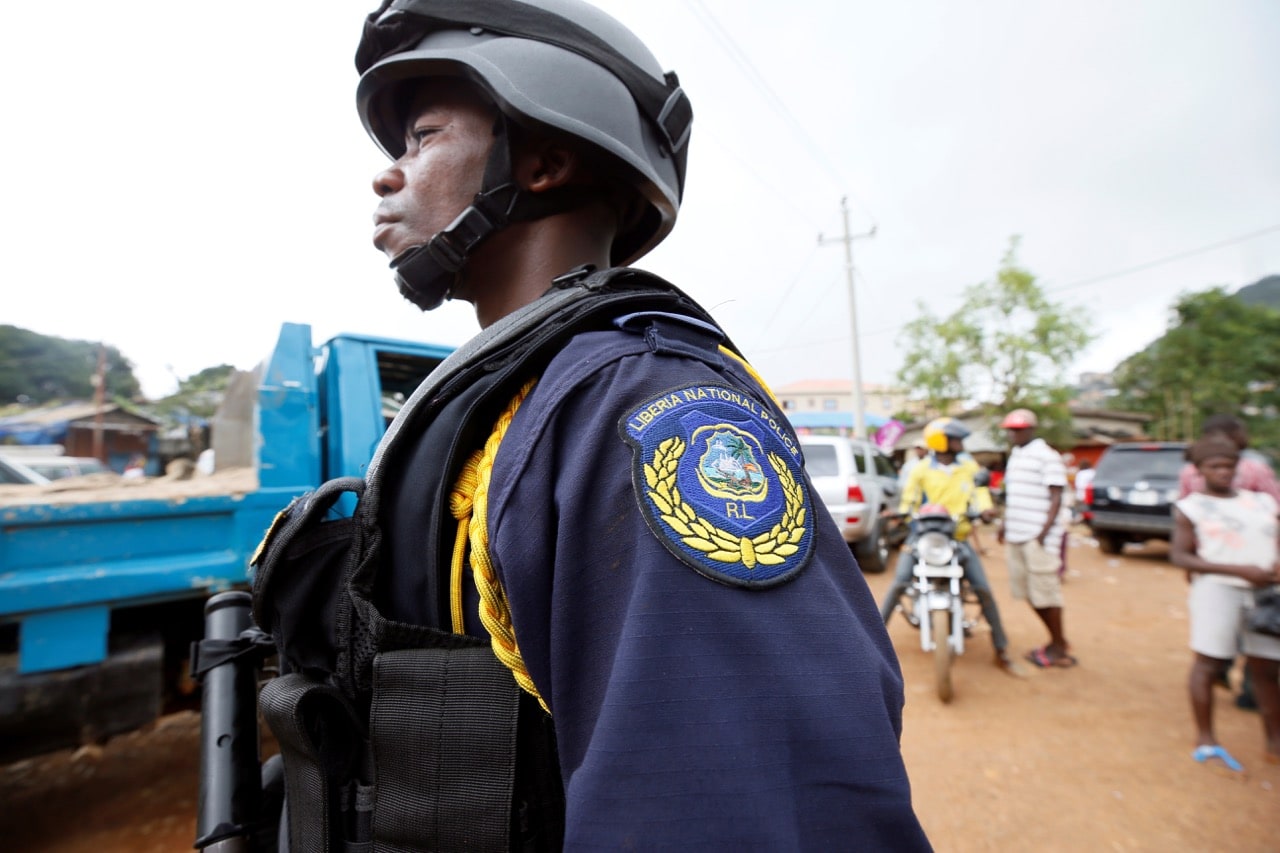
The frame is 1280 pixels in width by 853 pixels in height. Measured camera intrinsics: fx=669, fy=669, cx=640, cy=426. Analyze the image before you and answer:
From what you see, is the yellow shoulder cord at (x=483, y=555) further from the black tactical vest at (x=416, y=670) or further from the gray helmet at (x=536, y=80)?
the gray helmet at (x=536, y=80)

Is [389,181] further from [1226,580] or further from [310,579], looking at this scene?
[1226,580]

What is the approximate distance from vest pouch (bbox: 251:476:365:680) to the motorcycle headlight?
15.9ft

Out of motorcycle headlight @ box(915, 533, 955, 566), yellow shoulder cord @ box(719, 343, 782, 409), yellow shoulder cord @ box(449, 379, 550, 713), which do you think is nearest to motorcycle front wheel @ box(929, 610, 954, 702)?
motorcycle headlight @ box(915, 533, 955, 566)

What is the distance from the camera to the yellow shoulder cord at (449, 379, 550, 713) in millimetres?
774

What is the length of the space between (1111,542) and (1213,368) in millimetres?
12452

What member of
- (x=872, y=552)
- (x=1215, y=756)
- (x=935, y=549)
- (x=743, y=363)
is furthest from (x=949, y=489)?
(x=743, y=363)

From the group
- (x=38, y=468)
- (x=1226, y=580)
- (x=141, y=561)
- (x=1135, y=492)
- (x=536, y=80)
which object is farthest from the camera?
(x=1135, y=492)

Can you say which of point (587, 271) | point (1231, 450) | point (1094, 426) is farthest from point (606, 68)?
point (1094, 426)

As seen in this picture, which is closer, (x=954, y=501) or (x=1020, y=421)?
(x=954, y=501)

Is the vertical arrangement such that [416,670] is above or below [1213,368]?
below

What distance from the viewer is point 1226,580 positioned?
3648mm

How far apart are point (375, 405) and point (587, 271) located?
272 cm

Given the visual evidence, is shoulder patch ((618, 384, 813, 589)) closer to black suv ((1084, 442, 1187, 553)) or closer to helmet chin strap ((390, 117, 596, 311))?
helmet chin strap ((390, 117, 596, 311))

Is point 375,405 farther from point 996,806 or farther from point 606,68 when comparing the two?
point 996,806
